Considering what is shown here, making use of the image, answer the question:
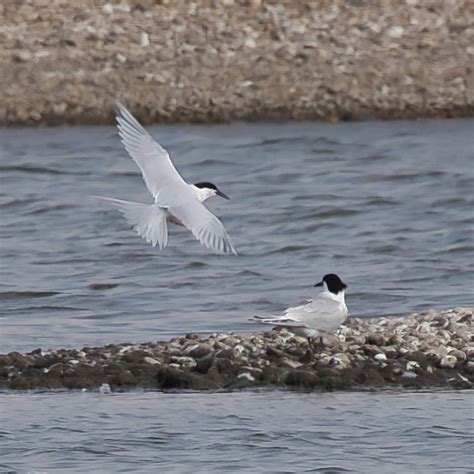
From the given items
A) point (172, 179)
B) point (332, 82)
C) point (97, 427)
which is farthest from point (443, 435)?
point (332, 82)

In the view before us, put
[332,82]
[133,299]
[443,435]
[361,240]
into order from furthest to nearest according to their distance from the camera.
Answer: [332,82], [361,240], [133,299], [443,435]

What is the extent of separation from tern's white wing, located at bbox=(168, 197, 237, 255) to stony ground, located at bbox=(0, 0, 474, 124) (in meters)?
10.8

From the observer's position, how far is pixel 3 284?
14.9 m

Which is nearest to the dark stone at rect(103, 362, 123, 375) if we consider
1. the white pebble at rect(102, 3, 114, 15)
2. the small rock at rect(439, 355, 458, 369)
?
the small rock at rect(439, 355, 458, 369)

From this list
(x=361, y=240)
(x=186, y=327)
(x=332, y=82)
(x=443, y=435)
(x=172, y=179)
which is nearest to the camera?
(x=443, y=435)

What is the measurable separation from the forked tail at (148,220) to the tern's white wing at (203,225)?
95 mm

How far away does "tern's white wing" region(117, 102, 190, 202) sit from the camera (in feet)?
36.2

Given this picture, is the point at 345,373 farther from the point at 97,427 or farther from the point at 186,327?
the point at 186,327

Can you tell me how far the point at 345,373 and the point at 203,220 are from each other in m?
1.21

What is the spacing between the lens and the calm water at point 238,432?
9023mm

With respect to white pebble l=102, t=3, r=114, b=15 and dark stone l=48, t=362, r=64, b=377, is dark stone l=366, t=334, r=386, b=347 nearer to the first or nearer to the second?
dark stone l=48, t=362, r=64, b=377

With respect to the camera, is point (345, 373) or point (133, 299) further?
point (133, 299)

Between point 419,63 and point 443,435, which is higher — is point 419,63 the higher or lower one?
the higher one

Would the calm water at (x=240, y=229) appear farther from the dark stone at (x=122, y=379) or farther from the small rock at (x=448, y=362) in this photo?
the small rock at (x=448, y=362)
